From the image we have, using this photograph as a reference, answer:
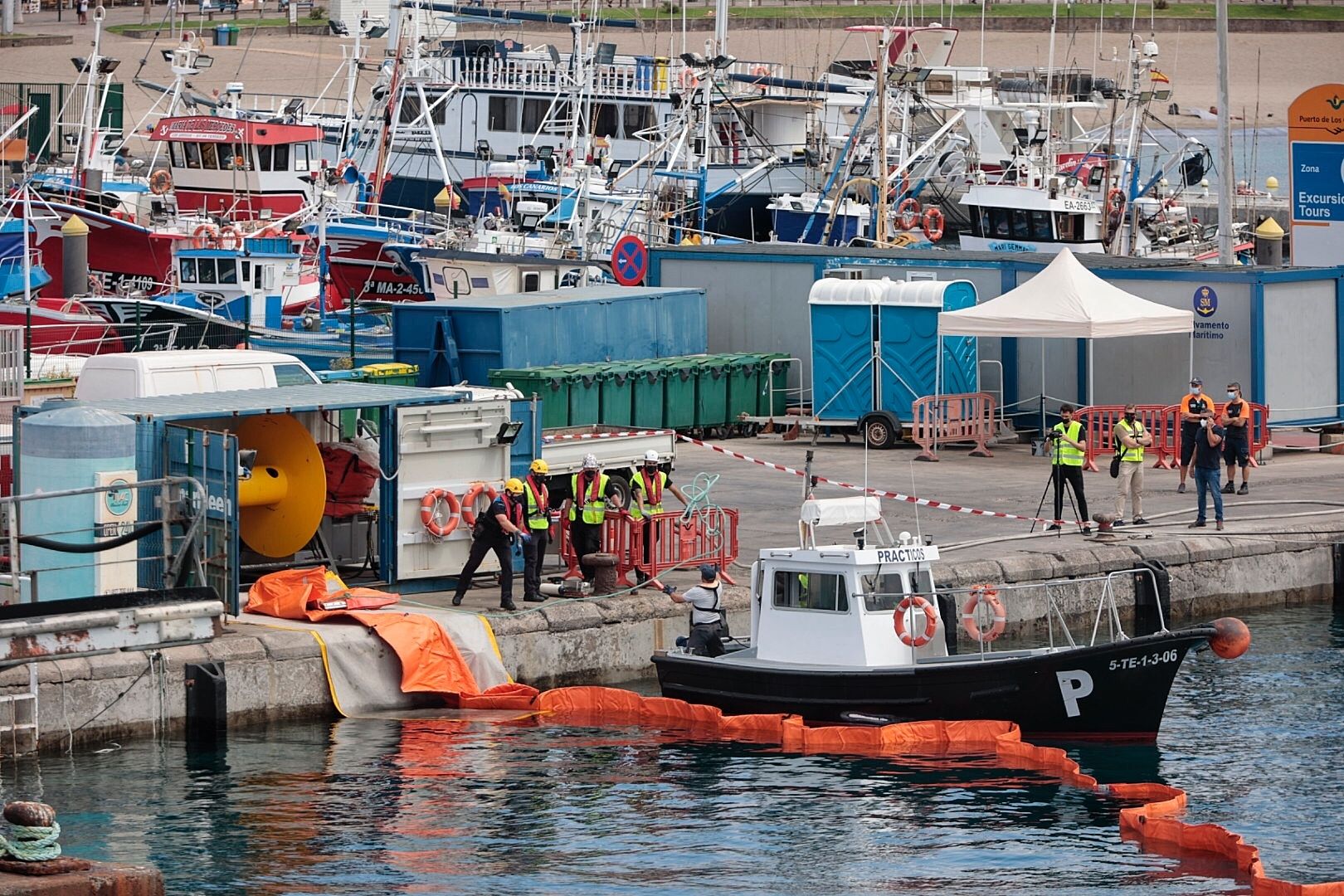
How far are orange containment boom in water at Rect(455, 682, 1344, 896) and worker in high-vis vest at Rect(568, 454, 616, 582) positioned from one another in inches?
68.6

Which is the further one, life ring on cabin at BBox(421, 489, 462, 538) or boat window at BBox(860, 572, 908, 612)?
life ring on cabin at BBox(421, 489, 462, 538)

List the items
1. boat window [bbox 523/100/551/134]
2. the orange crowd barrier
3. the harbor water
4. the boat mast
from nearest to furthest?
the harbor water
the orange crowd barrier
the boat mast
boat window [bbox 523/100/551/134]

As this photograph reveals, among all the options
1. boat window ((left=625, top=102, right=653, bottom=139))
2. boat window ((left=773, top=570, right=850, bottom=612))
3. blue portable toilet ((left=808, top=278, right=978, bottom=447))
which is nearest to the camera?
boat window ((left=773, top=570, right=850, bottom=612))

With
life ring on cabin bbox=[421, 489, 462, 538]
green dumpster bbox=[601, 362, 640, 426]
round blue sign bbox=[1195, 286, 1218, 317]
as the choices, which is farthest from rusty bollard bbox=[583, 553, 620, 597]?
round blue sign bbox=[1195, 286, 1218, 317]

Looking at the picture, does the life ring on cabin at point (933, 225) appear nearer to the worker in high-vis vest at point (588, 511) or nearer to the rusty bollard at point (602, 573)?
the worker in high-vis vest at point (588, 511)

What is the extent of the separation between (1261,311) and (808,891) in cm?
1720

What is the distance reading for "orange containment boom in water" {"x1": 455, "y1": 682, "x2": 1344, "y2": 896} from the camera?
15273 mm

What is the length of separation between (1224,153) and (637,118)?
1142 inches

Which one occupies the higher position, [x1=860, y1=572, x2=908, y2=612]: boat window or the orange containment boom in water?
[x1=860, y1=572, x2=908, y2=612]: boat window

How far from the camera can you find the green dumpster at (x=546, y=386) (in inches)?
1095

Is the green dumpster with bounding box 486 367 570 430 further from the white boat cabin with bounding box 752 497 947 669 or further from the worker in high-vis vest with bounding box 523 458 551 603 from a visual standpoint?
the white boat cabin with bounding box 752 497 947 669

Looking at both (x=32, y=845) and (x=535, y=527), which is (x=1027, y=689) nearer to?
(x=535, y=527)

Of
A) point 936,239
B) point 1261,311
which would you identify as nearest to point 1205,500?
point 1261,311

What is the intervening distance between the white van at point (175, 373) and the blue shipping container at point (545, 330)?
182 inches
